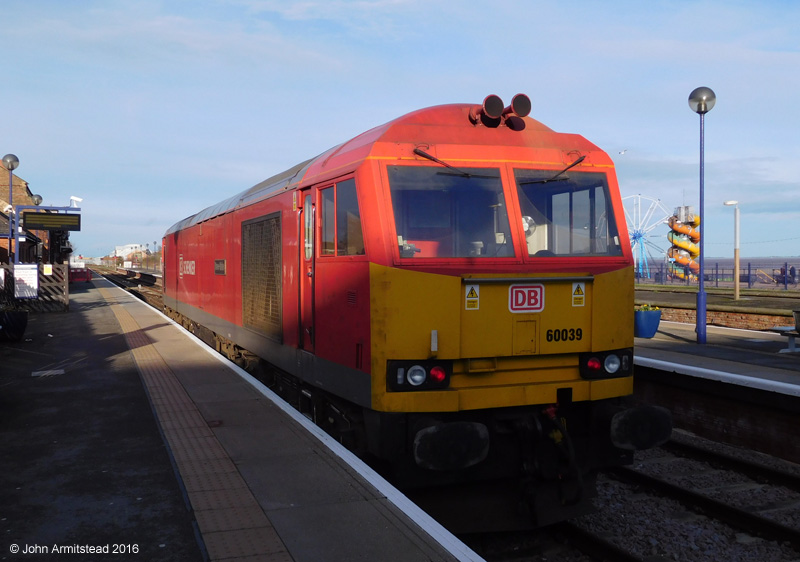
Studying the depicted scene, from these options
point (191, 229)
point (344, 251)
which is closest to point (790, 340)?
point (344, 251)

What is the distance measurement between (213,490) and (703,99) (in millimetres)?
13767

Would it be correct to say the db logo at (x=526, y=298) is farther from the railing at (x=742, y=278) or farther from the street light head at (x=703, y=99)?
the railing at (x=742, y=278)

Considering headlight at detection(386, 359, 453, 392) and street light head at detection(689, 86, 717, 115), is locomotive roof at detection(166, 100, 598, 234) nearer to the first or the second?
headlight at detection(386, 359, 453, 392)

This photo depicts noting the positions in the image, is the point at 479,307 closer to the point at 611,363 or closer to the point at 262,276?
the point at 611,363

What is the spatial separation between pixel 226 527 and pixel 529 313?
2778 millimetres

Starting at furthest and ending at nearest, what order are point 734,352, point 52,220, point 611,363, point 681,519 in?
point 52,220 < point 734,352 < point 681,519 < point 611,363

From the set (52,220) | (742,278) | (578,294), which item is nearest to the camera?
(578,294)

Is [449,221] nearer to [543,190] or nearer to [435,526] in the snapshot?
[543,190]

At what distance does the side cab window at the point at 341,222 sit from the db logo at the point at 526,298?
1.26 metres

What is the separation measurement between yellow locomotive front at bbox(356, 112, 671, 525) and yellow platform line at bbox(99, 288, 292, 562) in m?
1.19

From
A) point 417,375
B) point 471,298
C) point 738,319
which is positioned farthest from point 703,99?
point 417,375

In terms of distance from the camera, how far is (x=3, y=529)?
4.14m

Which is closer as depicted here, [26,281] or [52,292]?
[26,281]

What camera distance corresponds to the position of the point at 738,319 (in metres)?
16.7
